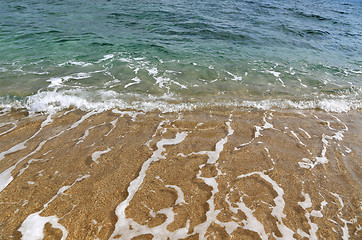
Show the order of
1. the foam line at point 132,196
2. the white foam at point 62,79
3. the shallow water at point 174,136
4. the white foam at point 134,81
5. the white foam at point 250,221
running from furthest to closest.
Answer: the white foam at point 134,81, the white foam at point 62,79, the shallow water at point 174,136, the white foam at point 250,221, the foam line at point 132,196

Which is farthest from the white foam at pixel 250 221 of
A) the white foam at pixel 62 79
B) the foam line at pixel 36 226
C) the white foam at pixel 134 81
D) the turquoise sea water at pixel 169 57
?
the white foam at pixel 62 79

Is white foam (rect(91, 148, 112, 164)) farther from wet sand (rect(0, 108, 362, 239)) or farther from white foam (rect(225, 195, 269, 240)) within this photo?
white foam (rect(225, 195, 269, 240))

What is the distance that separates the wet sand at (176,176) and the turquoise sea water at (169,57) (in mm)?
1308

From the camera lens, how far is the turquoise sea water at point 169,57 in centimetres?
828

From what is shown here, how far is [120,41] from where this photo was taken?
510 inches

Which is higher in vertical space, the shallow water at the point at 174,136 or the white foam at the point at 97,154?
the shallow water at the point at 174,136

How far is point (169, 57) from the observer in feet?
37.7

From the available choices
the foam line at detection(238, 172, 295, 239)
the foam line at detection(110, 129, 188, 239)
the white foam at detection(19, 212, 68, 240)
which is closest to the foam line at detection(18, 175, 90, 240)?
the white foam at detection(19, 212, 68, 240)

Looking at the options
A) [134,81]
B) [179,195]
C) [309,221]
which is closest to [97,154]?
[179,195]

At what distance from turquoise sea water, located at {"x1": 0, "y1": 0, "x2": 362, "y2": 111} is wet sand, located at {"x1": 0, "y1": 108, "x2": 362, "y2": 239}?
1308mm

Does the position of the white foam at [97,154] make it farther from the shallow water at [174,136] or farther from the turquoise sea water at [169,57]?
the turquoise sea water at [169,57]

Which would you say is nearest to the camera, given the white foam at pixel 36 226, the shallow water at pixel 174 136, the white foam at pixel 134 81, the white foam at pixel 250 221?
the white foam at pixel 36 226

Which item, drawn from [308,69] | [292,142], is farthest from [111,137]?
[308,69]

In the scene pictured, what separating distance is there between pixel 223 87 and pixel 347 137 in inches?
181
